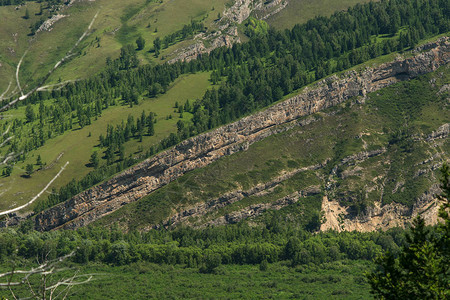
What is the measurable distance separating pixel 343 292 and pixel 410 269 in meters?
154

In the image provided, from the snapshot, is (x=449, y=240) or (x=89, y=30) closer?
(x=89, y=30)

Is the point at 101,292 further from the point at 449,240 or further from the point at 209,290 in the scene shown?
the point at 449,240

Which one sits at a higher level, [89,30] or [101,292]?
[89,30]

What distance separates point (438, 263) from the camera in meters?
40.8

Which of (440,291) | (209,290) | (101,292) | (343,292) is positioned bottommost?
(343,292)

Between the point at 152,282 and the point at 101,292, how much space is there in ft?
59.4

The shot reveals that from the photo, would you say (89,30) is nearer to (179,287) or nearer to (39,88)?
(39,88)

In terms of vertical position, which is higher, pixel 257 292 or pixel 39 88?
pixel 39 88

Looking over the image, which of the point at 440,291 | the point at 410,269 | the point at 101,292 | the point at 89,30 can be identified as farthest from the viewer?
the point at 101,292

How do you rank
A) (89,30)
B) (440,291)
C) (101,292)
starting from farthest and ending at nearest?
(101,292), (440,291), (89,30)

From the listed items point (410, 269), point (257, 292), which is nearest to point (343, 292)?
point (257, 292)

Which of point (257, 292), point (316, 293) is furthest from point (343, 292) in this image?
point (257, 292)

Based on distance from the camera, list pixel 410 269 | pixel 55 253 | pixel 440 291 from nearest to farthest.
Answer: pixel 440 291, pixel 410 269, pixel 55 253

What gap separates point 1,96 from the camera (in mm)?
22031
